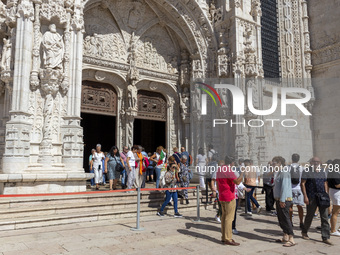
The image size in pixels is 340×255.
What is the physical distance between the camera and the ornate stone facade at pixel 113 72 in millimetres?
8398

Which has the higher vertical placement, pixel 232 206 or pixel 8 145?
pixel 8 145

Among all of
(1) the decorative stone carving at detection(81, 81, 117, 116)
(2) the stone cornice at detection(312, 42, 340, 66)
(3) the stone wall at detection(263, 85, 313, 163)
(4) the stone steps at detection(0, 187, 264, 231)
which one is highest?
(2) the stone cornice at detection(312, 42, 340, 66)

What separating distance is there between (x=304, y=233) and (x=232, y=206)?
5.58 ft

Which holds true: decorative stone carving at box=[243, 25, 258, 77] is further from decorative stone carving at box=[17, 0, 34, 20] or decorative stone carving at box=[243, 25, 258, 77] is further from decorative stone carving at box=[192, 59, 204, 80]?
decorative stone carving at box=[17, 0, 34, 20]

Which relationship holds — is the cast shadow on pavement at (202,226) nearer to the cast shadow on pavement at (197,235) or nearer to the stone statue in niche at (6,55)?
the cast shadow on pavement at (197,235)

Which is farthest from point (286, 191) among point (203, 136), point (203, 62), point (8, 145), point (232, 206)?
point (203, 62)

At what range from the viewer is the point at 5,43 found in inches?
346

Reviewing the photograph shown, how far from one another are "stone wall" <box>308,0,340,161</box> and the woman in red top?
12632mm

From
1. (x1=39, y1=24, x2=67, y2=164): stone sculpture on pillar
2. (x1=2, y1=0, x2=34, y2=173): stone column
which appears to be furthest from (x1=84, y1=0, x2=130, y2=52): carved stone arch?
(x1=2, y1=0, x2=34, y2=173): stone column

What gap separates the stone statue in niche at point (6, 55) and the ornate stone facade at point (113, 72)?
3 cm

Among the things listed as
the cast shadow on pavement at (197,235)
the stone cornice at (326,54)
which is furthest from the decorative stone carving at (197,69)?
the cast shadow on pavement at (197,235)

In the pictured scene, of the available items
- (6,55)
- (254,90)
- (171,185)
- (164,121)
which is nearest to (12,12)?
(6,55)

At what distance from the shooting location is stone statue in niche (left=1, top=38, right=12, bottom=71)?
852 centimetres

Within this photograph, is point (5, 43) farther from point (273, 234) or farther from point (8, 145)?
point (273, 234)
